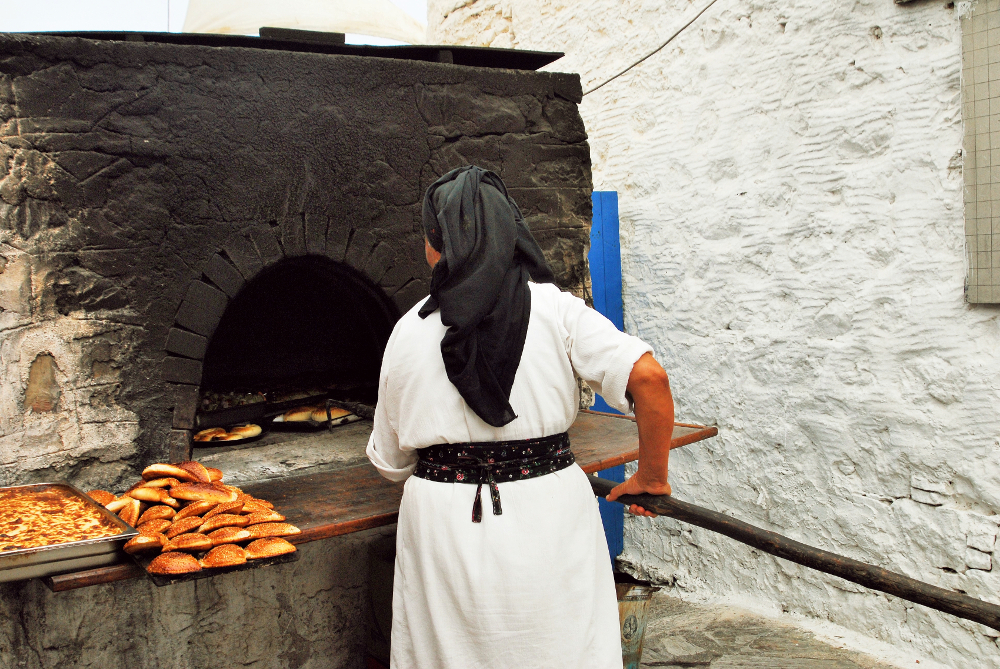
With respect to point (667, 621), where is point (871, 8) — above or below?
above

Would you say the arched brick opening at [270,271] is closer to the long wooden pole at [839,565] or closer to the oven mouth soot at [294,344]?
the oven mouth soot at [294,344]

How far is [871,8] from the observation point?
10.8ft

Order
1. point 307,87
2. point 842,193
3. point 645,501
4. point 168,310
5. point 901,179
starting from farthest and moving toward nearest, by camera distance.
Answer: point 842,193 < point 901,179 < point 307,87 < point 168,310 < point 645,501

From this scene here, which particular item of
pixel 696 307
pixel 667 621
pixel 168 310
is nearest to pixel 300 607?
pixel 168 310

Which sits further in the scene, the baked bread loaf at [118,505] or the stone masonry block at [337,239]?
the stone masonry block at [337,239]

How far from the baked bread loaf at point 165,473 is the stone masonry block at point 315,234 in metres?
0.92

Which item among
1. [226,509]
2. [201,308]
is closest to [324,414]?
[201,308]

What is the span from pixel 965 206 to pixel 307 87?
264 cm

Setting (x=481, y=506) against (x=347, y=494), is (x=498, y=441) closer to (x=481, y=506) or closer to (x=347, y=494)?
(x=481, y=506)

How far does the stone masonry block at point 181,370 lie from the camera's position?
8.25 feet

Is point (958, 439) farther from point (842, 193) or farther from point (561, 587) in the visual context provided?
A: point (561, 587)

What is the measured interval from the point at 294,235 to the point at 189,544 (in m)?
1.32

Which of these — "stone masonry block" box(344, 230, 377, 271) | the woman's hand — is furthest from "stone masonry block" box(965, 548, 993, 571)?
"stone masonry block" box(344, 230, 377, 271)

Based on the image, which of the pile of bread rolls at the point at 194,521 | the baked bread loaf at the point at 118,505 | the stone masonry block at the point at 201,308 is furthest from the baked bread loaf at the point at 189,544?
the stone masonry block at the point at 201,308
